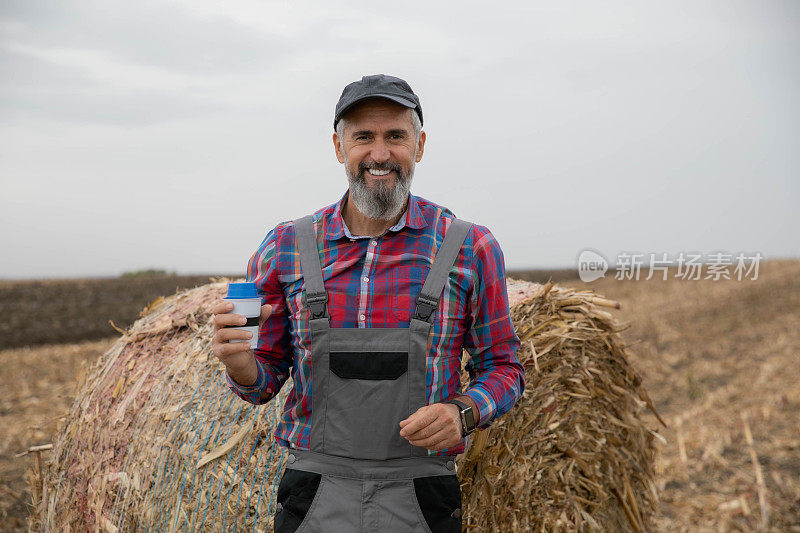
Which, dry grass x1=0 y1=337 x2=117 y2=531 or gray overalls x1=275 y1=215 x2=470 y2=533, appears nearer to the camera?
gray overalls x1=275 y1=215 x2=470 y2=533

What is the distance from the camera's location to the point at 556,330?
15.4 feet

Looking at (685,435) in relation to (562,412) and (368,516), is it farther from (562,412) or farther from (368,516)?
(368,516)

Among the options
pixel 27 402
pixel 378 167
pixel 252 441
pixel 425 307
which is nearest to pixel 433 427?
pixel 425 307

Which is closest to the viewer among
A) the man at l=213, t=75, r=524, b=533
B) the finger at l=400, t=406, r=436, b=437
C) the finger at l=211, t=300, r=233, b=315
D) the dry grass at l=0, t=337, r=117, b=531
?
the finger at l=400, t=406, r=436, b=437

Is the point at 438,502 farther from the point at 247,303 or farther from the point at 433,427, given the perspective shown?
the point at 247,303

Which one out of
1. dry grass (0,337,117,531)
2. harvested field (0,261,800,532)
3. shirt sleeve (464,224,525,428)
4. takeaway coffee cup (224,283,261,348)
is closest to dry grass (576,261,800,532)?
harvested field (0,261,800,532)

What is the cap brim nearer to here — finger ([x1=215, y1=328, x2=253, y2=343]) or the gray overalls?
the gray overalls

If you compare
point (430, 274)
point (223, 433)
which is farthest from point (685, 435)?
point (430, 274)

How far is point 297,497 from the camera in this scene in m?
2.58

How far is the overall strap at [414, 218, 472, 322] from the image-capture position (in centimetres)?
255

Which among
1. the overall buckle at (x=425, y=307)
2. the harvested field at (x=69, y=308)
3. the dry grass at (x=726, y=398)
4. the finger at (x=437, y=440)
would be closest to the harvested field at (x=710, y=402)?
the dry grass at (x=726, y=398)

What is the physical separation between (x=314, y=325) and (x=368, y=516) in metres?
0.75

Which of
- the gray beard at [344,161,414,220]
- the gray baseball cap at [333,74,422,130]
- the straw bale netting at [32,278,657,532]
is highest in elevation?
the gray baseball cap at [333,74,422,130]

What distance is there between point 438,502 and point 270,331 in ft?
3.12
